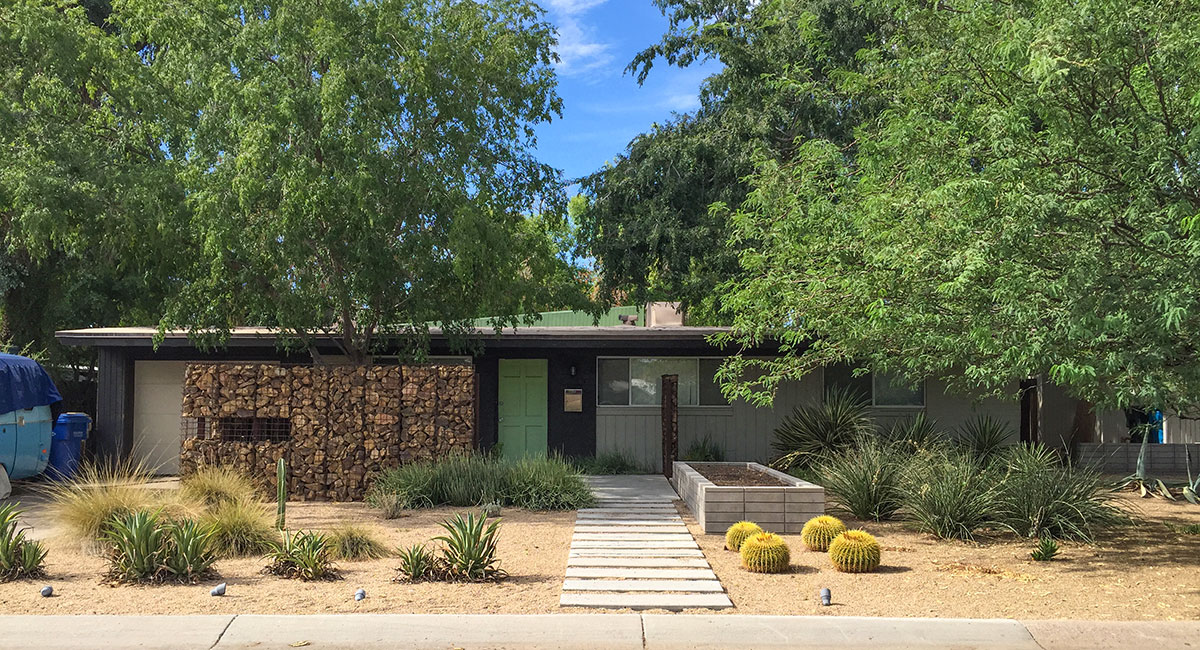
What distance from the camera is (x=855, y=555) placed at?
821 centimetres

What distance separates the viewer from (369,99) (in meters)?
12.8

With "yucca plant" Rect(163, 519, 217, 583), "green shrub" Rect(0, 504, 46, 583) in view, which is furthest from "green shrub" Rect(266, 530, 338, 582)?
"green shrub" Rect(0, 504, 46, 583)

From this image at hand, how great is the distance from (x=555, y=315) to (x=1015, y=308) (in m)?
19.9

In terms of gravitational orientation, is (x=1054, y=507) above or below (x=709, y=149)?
below

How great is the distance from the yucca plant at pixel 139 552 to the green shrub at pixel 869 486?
24.0 feet

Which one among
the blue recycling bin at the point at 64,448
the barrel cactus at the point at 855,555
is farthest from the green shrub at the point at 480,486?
the blue recycling bin at the point at 64,448

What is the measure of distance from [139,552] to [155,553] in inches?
4.6

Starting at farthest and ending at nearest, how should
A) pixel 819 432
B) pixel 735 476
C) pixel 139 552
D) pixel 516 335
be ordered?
pixel 516 335, pixel 819 432, pixel 735 476, pixel 139 552

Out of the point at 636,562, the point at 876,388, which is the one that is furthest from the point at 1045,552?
the point at 876,388

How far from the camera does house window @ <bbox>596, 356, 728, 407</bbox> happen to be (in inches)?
663

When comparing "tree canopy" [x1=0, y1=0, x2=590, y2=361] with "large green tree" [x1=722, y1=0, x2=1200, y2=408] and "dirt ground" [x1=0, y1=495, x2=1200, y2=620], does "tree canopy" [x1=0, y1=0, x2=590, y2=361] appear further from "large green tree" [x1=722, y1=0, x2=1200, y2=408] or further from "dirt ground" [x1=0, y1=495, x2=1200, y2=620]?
"large green tree" [x1=722, y1=0, x2=1200, y2=408]

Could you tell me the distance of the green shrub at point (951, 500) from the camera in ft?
32.4

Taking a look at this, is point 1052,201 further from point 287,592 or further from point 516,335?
point 516,335

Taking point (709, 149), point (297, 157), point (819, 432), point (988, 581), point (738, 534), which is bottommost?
point (988, 581)
